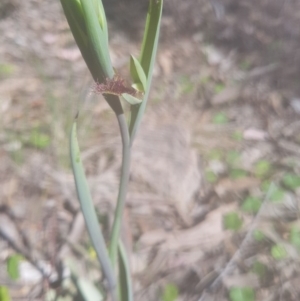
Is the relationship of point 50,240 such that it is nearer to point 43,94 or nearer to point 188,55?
point 43,94

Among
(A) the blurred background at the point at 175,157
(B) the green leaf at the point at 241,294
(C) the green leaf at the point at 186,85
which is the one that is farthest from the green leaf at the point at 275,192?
(C) the green leaf at the point at 186,85

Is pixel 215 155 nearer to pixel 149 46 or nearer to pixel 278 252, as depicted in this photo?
pixel 278 252

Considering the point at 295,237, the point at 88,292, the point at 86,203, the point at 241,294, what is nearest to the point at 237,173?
the point at 295,237

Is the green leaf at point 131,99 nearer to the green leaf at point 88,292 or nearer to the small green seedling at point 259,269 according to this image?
the green leaf at point 88,292

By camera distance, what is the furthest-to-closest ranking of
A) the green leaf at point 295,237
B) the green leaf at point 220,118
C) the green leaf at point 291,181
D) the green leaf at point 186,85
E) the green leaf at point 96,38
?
the green leaf at point 186,85 → the green leaf at point 220,118 → the green leaf at point 291,181 → the green leaf at point 295,237 → the green leaf at point 96,38

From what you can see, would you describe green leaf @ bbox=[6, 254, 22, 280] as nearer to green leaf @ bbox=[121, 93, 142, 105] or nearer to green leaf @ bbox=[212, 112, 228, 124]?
green leaf @ bbox=[121, 93, 142, 105]
